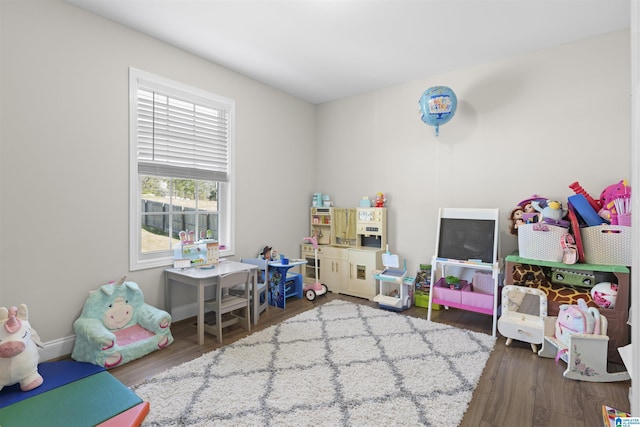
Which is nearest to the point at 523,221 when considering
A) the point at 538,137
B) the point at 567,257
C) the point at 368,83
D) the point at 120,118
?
the point at 567,257

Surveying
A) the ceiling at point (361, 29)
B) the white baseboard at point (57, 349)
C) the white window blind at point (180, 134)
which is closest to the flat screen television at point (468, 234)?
the ceiling at point (361, 29)

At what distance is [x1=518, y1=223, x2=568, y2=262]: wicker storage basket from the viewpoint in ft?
8.30

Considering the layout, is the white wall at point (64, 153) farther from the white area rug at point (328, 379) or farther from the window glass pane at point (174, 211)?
the white area rug at point (328, 379)

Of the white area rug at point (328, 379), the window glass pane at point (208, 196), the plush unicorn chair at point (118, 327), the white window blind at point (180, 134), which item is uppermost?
the white window blind at point (180, 134)

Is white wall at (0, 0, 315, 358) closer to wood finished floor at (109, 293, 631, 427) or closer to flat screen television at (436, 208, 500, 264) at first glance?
wood finished floor at (109, 293, 631, 427)

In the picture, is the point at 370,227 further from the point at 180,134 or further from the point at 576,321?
the point at 180,134

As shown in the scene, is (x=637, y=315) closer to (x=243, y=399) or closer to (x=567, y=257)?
(x=243, y=399)

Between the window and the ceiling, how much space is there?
486mm

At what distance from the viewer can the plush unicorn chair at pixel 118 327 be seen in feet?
7.29

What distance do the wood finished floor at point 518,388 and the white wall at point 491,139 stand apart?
138 centimetres

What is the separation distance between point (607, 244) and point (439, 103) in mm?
1846

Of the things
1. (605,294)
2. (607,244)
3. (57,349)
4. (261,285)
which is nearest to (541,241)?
(607,244)

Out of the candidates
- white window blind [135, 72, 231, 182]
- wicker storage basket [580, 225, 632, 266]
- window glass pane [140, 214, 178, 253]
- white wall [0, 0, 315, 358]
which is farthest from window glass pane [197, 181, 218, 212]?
wicker storage basket [580, 225, 632, 266]

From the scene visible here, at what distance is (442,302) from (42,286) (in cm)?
340
